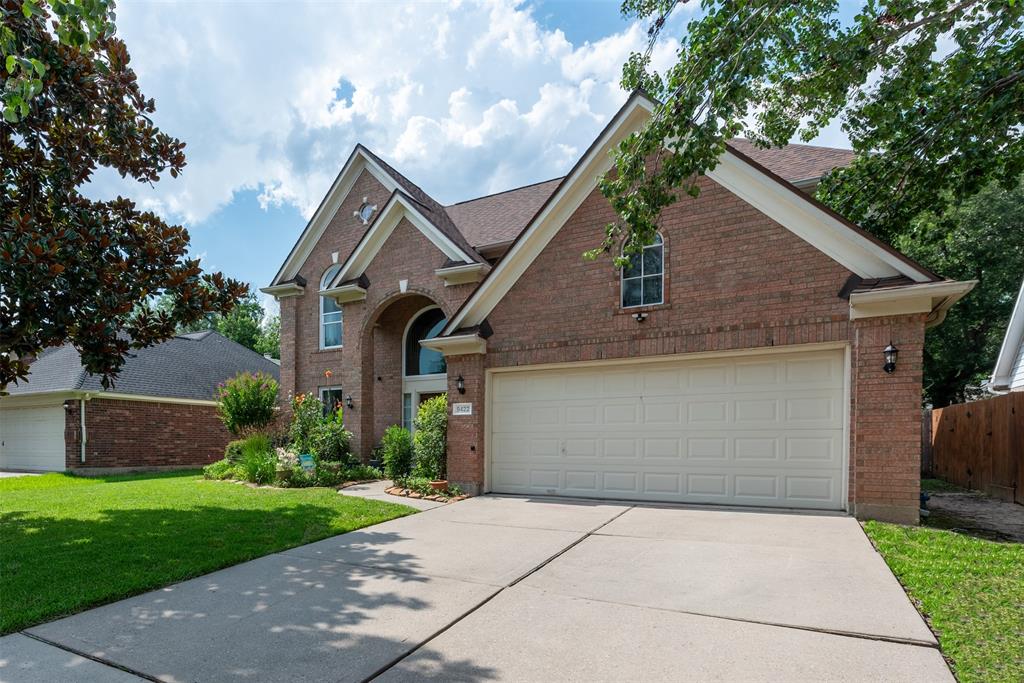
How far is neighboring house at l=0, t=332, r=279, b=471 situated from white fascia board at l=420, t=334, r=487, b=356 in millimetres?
13396

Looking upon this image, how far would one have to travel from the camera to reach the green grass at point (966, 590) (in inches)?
131

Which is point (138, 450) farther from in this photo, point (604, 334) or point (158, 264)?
point (604, 334)

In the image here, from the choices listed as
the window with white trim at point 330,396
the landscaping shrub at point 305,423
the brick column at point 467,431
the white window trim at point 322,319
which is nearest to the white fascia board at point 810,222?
the brick column at point 467,431

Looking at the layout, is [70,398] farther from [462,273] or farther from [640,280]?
[640,280]

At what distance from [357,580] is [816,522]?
19.2 ft

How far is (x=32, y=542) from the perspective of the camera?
20.9 feet

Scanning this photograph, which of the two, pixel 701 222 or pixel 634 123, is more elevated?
pixel 634 123

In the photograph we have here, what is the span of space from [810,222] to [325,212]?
46.3 ft

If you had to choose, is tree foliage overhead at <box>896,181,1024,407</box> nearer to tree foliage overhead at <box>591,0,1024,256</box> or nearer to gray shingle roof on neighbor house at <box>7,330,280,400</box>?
tree foliage overhead at <box>591,0,1024,256</box>

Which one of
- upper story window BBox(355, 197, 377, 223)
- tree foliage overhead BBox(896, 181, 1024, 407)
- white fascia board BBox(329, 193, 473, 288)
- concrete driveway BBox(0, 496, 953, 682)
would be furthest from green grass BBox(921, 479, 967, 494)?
upper story window BBox(355, 197, 377, 223)

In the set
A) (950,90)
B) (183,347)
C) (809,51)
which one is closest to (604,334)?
(809,51)

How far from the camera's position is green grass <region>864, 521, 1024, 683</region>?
10.9 feet

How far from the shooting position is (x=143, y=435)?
1798cm

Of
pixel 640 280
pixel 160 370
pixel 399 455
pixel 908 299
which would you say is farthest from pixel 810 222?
pixel 160 370
